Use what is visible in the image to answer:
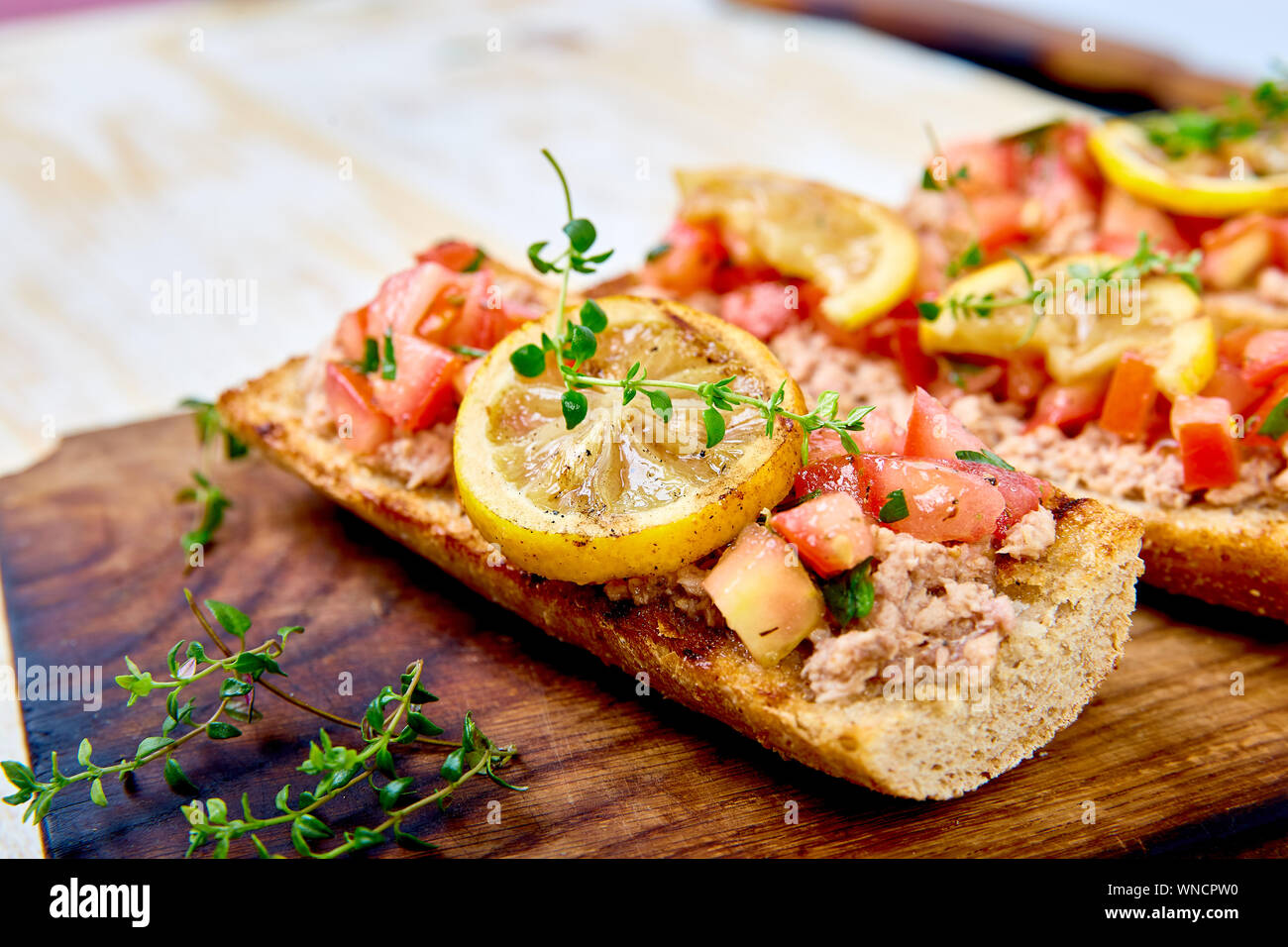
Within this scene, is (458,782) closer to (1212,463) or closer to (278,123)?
(1212,463)

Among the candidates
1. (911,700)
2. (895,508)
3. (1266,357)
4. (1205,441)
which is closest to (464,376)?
(895,508)

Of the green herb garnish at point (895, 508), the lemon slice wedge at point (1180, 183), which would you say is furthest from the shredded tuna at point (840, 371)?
the lemon slice wedge at point (1180, 183)

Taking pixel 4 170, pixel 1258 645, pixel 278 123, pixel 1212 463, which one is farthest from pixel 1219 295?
pixel 4 170

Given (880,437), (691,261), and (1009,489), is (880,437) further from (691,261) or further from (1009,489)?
(691,261)

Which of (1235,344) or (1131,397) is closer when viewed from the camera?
(1131,397)

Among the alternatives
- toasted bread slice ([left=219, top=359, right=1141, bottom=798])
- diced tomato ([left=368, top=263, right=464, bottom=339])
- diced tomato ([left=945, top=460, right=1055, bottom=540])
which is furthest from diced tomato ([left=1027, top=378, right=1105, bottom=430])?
diced tomato ([left=368, top=263, right=464, bottom=339])

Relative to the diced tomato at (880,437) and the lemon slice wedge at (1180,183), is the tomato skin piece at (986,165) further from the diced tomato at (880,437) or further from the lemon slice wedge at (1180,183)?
the diced tomato at (880,437)

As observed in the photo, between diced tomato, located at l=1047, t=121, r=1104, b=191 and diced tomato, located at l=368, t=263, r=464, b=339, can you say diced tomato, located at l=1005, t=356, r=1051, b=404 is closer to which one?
diced tomato, located at l=1047, t=121, r=1104, b=191
